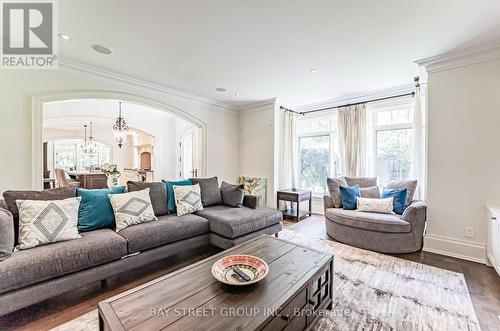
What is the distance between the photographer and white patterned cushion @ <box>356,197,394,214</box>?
3.38 metres

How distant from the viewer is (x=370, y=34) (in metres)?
2.38

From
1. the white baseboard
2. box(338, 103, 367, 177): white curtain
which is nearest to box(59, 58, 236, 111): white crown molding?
box(338, 103, 367, 177): white curtain

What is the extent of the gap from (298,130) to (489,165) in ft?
11.6

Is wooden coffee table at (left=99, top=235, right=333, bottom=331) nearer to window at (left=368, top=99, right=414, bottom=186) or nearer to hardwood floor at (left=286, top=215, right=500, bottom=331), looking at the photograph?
hardwood floor at (left=286, top=215, right=500, bottom=331)

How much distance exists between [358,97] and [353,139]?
2.88 feet

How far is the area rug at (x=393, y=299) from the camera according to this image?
1681 mm

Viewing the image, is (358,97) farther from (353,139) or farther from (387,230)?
(387,230)

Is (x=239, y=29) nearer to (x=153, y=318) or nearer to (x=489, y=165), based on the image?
(x=153, y=318)

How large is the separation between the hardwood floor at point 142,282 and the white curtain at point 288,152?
2705 mm

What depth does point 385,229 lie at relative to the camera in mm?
3031

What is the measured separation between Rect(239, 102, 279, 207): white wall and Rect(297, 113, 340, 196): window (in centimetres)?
98

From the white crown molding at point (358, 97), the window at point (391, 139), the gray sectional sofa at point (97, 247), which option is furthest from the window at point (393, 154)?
the gray sectional sofa at point (97, 247)

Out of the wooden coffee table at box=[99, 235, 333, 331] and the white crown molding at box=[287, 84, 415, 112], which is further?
the white crown molding at box=[287, 84, 415, 112]

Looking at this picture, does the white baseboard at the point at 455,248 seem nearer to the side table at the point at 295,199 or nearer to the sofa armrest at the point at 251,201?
the side table at the point at 295,199
